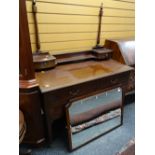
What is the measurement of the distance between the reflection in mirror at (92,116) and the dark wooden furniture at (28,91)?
0.27m

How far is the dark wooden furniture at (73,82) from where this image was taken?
1.35 metres

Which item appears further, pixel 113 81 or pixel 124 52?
pixel 124 52

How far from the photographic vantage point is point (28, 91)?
4.22 ft

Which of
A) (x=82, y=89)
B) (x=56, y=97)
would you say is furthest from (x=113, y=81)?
(x=56, y=97)

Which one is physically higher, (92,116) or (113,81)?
(113,81)

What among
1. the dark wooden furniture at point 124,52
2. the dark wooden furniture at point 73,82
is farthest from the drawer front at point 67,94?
the dark wooden furniture at point 124,52

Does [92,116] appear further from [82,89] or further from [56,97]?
[56,97]

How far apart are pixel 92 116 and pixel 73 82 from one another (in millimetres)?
466
